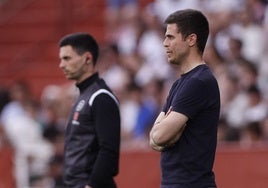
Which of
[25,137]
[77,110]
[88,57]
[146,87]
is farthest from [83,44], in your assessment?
[25,137]

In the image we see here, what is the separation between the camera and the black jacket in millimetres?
7426

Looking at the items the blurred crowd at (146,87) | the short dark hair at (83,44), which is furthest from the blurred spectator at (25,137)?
the short dark hair at (83,44)

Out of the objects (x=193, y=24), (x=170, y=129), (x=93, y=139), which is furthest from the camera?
(x=93, y=139)

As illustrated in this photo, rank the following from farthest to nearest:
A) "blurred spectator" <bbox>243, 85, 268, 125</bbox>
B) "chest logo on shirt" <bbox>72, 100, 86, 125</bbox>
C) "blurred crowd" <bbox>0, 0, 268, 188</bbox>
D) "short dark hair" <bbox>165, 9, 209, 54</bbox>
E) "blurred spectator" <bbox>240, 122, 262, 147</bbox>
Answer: "blurred crowd" <bbox>0, 0, 268, 188</bbox> < "blurred spectator" <bbox>243, 85, 268, 125</bbox> < "blurred spectator" <bbox>240, 122, 262, 147</bbox> < "chest logo on shirt" <bbox>72, 100, 86, 125</bbox> < "short dark hair" <bbox>165, 9, 209, 54</bbox>

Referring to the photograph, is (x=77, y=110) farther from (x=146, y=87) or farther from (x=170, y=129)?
(x=146, y=87)

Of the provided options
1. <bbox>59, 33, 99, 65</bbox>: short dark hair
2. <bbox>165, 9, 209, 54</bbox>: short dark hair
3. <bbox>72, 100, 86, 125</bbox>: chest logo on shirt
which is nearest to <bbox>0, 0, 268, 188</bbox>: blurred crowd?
<bbox>59, 33, 99, 65</bbox>: short dark hair

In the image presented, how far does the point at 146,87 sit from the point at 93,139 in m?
5.80

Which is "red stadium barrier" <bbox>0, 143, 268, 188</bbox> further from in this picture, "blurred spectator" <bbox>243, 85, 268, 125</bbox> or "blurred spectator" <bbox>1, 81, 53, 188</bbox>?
"blurred spectator" <bbox>1, 81, 53, 188</bbox>

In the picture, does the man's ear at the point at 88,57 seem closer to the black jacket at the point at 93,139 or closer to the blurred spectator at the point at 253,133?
the black jacket at the point at 93,139

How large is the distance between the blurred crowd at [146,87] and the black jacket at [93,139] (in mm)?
3548

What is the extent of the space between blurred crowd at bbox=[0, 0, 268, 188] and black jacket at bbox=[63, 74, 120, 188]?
3548 mm

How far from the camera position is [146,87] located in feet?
43.7

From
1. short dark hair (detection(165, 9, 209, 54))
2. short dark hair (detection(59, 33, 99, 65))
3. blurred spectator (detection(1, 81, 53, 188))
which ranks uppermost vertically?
short dark hair (detection(165, 9, 209, 54))

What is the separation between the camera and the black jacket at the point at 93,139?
7426mm
